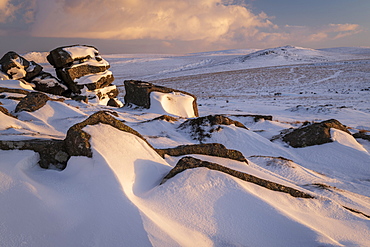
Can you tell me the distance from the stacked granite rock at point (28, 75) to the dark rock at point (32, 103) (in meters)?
12.1

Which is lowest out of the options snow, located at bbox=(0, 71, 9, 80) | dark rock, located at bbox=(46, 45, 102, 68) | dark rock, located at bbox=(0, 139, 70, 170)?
snow, located at bbox=(0, 71, 9, 80)

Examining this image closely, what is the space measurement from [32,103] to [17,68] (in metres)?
13.7

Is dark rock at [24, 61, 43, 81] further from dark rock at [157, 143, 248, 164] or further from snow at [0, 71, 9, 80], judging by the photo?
dark rock at [157, 143, 248, 164]

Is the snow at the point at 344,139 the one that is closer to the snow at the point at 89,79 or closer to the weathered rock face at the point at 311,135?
the weathered rock face at the point at 311,135

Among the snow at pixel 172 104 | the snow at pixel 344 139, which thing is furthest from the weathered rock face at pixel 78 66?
the snow at pixel 344 139

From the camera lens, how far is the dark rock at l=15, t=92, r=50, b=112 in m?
7.00

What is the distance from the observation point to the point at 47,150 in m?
3.31

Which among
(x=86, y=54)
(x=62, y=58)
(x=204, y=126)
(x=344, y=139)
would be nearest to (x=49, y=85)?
(x=62, y=58)

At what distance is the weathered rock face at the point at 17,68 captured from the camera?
17.6 meters

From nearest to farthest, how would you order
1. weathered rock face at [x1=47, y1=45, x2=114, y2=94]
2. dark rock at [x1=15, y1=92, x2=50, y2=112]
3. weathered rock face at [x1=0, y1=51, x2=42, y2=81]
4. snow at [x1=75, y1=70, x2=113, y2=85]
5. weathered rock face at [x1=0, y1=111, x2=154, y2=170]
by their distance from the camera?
weathered rock face at [x1=0, y1=111, x2=154, y2=170]
dark rock at [x1=15, y1=92, x2=50, y2=112]
weathered rock face at [x1=0, y1=51, x2=42, y2=81]
weathered rock face at [x1=47, y1=45, x2=114, y2=94]
snow at [x1=75, y1=70, x2=113, y2=85]

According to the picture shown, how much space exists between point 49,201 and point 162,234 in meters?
1.27

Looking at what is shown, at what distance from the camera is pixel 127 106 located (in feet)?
47.5

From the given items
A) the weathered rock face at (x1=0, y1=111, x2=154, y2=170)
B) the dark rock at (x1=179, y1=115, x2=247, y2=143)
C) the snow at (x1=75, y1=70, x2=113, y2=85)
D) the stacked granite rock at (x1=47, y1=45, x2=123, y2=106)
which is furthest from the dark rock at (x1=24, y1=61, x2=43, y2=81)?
the weathered rock face at (x1=0, y1=111, x2=154, y2=170)

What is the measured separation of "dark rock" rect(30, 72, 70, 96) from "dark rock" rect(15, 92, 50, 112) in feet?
40.7
